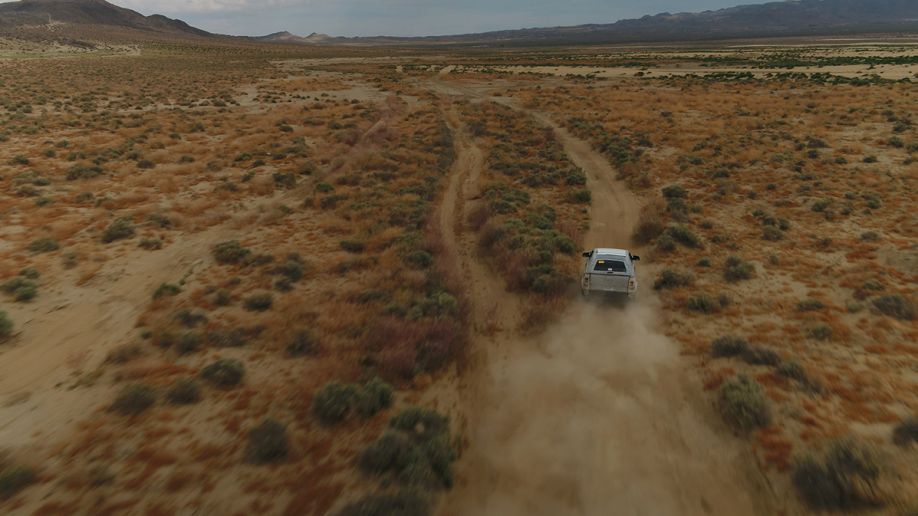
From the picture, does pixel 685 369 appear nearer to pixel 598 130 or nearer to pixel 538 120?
pixel 598 130

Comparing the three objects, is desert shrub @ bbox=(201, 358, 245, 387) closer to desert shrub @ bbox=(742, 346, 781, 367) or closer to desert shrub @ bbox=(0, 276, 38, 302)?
desert shrub @ bbox=(0, 276, 38, 302)

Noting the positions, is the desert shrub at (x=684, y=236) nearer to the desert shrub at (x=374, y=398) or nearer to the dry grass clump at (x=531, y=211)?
the dry grass clump at (x=531, y=211)

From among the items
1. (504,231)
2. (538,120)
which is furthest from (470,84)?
(504,231)

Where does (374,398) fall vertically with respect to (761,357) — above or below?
above

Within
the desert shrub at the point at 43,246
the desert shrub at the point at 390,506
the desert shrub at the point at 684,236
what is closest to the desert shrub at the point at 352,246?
the desert shrub at the point at 43,246

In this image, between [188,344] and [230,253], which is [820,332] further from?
[230,253]

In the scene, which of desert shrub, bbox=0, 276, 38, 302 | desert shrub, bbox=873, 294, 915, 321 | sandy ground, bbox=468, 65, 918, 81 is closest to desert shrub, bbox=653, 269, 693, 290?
desert shrub, bbox=873, 294, 915, 321

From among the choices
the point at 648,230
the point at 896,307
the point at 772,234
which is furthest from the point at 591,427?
the point at 772,234
